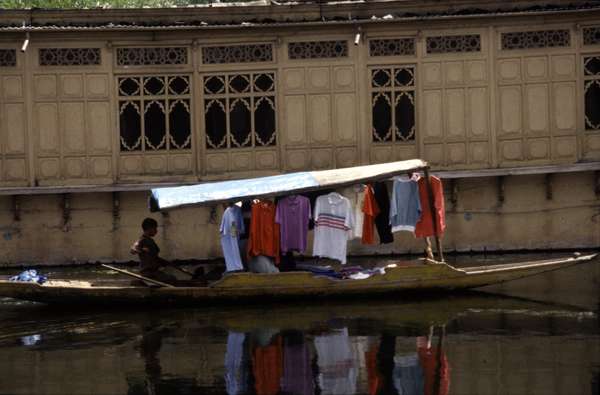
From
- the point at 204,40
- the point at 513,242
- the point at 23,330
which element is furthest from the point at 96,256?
the point at 513,242

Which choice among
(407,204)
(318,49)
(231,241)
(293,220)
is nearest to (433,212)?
(407,204)

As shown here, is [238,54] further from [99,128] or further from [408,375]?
[408,375]

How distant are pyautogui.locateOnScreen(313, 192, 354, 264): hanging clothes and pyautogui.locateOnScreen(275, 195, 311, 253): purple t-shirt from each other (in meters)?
0.18

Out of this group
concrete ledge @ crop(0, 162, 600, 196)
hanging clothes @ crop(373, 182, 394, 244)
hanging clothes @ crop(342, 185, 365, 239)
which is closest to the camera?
hanging clothes @ crop(342, 185, 365, 239)

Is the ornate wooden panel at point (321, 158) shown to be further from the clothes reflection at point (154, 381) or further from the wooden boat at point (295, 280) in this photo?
the clothes reflection at point (154, 381)

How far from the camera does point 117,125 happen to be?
19922 millimetres

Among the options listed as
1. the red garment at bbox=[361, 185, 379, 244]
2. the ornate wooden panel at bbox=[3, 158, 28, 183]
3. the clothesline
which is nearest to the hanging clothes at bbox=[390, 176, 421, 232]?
the clothesline

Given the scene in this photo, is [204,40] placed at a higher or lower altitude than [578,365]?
higher

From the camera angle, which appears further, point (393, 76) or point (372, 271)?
point (393, 76)

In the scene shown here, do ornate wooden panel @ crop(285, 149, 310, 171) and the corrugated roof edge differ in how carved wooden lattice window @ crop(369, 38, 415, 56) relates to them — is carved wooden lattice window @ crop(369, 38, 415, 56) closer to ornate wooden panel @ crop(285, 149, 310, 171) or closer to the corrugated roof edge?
the corrugated roof edge

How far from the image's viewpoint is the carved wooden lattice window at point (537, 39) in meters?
19.9

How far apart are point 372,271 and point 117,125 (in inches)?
214

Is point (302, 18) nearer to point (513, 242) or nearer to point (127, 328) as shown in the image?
point (513, 242)

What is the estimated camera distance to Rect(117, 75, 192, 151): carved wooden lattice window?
65.5 feet
